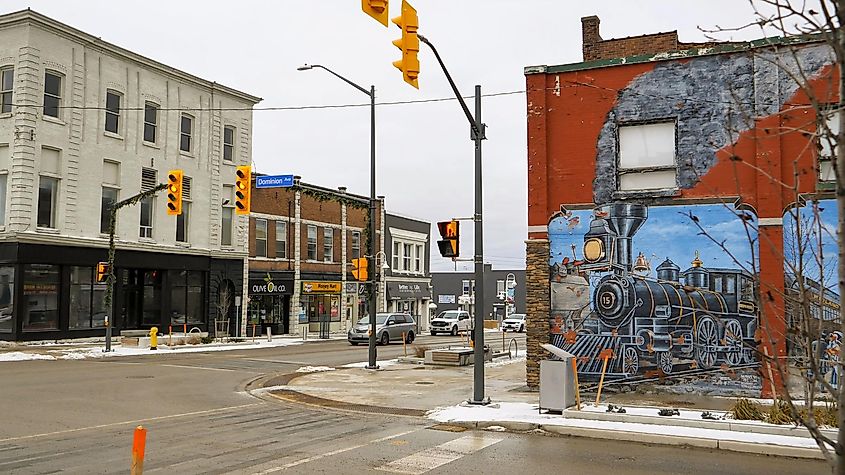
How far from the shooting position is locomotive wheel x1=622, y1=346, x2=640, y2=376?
16312mm

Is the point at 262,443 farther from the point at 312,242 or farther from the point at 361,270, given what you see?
the point at 312,242

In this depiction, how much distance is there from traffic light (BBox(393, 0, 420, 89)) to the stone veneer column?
7.29m

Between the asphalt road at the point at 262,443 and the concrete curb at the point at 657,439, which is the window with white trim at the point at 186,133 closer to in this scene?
the asphalt road at the point at 262,443

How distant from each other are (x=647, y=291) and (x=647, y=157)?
296cm

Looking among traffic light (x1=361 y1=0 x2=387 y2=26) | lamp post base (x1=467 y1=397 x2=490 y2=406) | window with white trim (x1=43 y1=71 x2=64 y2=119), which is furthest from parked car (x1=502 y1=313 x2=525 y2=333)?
traffic light (x1=361 y1=0 x2=387 y2=26)

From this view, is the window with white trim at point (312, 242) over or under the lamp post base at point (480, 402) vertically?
over

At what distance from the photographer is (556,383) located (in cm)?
1355

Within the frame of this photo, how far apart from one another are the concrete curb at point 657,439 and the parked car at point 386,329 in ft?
79.9

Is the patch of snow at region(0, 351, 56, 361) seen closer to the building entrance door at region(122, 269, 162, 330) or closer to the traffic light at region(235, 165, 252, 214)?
the building entrance door at region(122, 269, 162, 330)

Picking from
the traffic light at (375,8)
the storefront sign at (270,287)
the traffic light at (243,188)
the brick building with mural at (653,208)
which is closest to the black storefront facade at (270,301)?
the storefront sign at (270,287)

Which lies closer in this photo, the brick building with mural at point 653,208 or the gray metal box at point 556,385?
the gray metal box at point 556,385

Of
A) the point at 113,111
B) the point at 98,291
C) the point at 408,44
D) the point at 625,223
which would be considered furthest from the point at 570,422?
the point at 113,111

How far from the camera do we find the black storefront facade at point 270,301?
43938 mm

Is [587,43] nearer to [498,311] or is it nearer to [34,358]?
[34,358]
